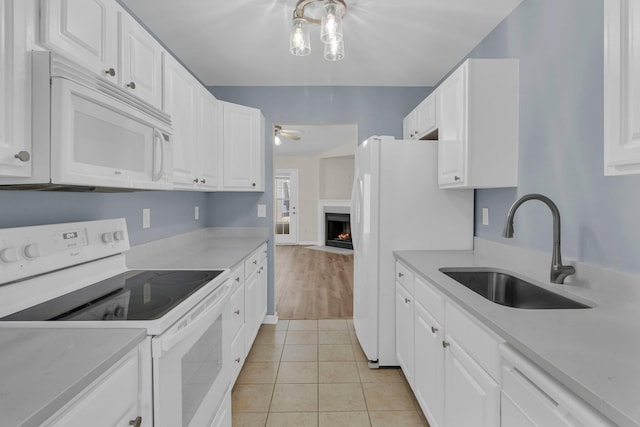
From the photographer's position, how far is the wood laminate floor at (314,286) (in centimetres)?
378

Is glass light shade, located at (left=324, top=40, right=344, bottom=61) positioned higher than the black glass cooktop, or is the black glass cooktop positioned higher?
glass light shade, located at (left=324, top=40, right=344, bottom=61)

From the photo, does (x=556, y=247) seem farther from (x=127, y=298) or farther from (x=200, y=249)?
(x=200, y=249)

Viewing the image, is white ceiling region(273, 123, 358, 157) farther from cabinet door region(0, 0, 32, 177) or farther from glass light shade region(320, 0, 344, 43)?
cabinet door region(0, 0, 32, 177)

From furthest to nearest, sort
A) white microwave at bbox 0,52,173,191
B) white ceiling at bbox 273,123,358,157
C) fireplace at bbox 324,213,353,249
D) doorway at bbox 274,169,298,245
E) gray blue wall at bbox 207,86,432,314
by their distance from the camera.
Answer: doorway at bbox 274,169,298,245, fireplace at bbox 324,213,353,249, white ceiling at bbox 273,123,358,157, gray blue wall at bbox 207,86,432,314, white microwave at bbox 0,52,173,191

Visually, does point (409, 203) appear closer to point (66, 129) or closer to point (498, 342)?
point (498, 342)

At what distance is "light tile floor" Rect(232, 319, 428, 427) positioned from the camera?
197 cm

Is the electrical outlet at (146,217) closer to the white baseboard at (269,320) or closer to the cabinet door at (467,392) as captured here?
the white baseboard at (269,320)

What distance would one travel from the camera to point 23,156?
94 centimetres

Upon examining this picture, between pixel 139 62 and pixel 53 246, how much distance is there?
0.90 m

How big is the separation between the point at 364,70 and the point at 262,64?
87cm

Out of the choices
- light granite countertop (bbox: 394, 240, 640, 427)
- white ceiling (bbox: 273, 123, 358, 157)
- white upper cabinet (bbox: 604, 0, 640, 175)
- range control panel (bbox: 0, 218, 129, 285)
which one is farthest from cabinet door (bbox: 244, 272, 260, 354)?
white ceiling (bbox: 273, 123, 358, 157)

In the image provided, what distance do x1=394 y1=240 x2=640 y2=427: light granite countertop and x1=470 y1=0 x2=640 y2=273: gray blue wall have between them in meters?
0.11

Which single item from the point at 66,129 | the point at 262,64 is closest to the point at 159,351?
the point at 66,129

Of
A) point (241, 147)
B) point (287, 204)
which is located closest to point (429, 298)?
point (241, 147)
